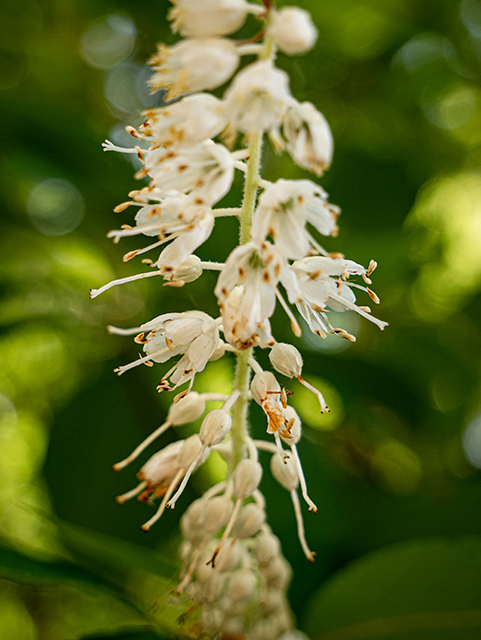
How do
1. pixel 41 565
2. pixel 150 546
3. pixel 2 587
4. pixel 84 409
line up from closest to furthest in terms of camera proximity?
1. pixel 41 565
2. pixel 150 546
3. pixel 84 409
4. pixel 2 587

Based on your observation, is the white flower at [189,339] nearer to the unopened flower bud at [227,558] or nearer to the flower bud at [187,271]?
the flower bud at [187,271]

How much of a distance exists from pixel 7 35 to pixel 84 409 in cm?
185

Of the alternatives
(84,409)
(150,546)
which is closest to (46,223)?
(84,409)

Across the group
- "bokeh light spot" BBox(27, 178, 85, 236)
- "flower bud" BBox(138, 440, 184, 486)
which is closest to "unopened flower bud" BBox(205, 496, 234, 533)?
"flower bud" BBox(138, 440, 184, 486)

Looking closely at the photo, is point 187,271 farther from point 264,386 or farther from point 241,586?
point 241,586

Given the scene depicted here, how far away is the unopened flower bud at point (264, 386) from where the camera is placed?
Result: 3.14 ft

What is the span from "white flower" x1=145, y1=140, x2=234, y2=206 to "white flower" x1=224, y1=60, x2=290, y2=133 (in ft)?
0.27

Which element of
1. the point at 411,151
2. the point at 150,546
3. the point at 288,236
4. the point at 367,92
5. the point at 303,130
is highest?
the point at 367,92

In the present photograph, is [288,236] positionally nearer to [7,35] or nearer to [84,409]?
[84,409]

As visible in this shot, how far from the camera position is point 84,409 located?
202 cm

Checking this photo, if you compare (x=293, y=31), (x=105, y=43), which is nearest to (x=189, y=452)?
(x=293, y=31)

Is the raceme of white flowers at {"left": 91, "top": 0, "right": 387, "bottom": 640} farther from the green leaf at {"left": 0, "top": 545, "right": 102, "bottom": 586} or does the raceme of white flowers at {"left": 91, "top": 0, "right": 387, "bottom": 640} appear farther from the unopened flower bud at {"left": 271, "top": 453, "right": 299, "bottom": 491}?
the green leaf at {"left": 0, "top": 545, "right": 102, "bottom": 586}

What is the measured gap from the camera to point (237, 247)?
0.87 meters

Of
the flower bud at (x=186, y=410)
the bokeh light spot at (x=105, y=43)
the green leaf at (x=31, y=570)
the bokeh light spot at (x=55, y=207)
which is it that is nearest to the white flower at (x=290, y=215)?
the flower bud at (x=186, y=410)
